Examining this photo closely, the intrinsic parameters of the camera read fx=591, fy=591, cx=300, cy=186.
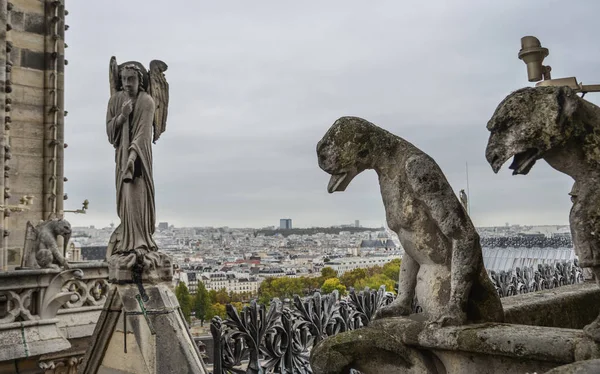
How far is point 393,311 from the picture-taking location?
3.11 m

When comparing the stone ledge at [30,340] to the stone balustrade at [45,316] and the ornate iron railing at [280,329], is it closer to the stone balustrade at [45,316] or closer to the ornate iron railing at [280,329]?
the stone balustrade at [45,316]

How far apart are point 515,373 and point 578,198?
734 millimetres

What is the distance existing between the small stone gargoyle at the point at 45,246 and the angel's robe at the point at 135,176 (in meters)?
1.98

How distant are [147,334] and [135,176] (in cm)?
162

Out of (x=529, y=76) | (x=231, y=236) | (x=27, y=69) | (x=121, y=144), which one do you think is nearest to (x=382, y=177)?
(x=529, y=76)

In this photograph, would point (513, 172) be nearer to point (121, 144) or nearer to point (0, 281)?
point (121, 144)

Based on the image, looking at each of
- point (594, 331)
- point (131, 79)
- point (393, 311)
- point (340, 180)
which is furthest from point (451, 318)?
point (131, 79)

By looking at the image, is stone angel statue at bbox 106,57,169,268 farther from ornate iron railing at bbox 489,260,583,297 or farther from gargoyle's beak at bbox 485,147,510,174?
ornate iron railing at bbox 489,260,583,297

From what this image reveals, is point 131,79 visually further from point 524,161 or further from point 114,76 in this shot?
point 524,161

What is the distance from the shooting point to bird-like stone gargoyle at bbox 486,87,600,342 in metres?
2.21

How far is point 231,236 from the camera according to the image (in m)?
71.8

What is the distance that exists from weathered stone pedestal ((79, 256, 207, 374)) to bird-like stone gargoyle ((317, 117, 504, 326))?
335 centimetres

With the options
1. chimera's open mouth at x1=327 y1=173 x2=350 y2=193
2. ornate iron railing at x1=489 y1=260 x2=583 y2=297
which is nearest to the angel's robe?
chimera's open mouth at x1=327 y1=173 x2=350 y2=193

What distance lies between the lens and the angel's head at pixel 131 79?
6285 millimetres
